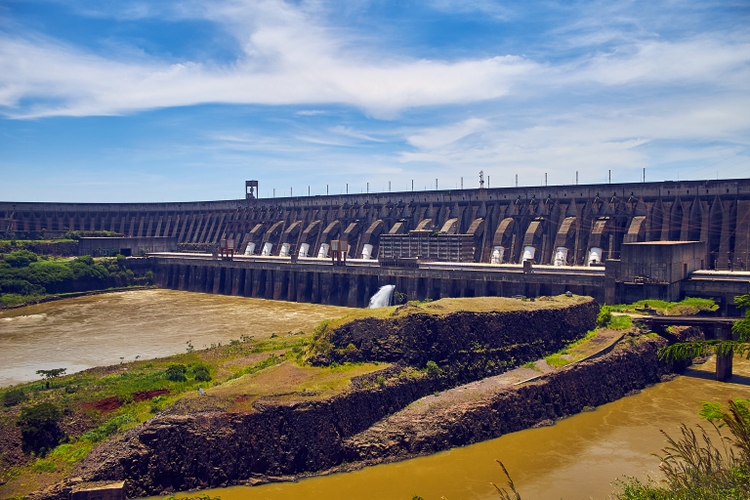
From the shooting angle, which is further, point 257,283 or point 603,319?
point 257,283

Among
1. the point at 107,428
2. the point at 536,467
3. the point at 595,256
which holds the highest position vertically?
the point at 595,256

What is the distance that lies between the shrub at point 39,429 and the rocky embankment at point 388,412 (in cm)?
324

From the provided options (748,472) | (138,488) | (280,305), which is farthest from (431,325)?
(280,305)

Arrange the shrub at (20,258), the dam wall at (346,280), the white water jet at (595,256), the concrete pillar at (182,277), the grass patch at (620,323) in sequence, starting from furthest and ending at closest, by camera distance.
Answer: the concrete pillar at (182,277)
the shrub at (20,258)
the white water jet at (595,256)
the dam wall at (346,280)
the grass patch at (620,323)

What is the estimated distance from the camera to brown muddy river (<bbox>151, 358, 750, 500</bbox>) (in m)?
20.4

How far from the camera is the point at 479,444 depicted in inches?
942

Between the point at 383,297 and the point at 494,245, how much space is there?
15.7 meters

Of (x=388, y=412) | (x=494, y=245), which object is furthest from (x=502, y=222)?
(x=388, y=412)

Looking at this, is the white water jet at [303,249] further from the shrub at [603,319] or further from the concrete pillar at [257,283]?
the shrub at [603,319]

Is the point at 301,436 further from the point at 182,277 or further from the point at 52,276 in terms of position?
the point at 182,277

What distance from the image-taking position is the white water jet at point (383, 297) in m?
55.0

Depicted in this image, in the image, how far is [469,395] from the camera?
84.1ft

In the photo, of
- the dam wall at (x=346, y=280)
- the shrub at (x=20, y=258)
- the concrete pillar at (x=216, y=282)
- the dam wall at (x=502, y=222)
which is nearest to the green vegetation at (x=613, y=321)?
the dam wall at (x=346, y=280)

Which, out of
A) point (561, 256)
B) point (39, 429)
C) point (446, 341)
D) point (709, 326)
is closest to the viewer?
point (39, 429)
